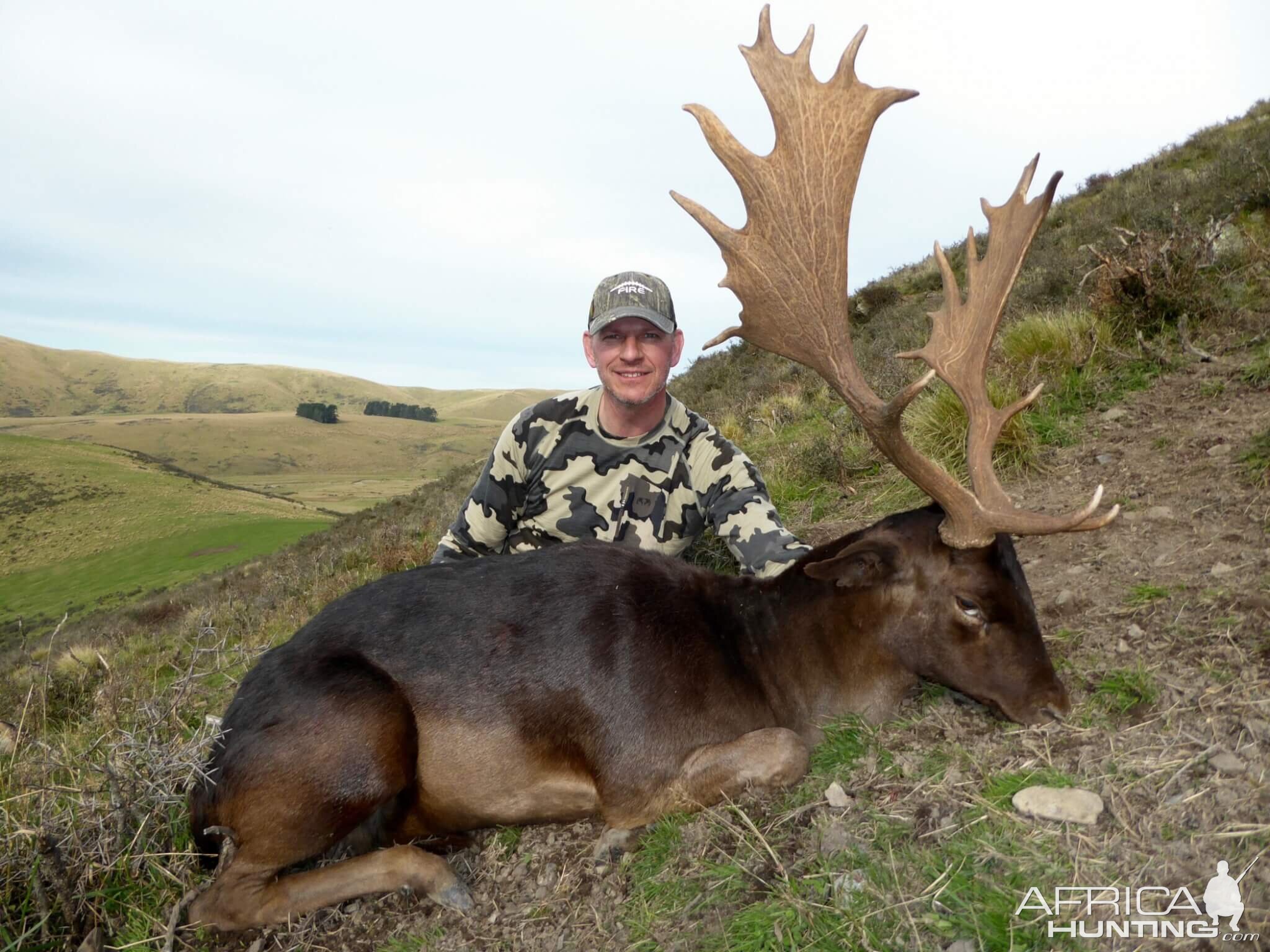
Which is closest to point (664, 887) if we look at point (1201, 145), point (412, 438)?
point (1201, 145)

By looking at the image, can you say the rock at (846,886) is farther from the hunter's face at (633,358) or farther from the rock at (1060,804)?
the hunter's face at (633,358)

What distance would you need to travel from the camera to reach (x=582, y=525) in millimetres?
5129

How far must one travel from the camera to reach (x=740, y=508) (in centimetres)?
469

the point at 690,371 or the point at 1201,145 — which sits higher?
the point at 1201,145

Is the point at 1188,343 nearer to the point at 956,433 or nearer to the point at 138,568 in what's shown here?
the point at 956,433

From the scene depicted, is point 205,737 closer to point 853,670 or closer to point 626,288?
point 853,670

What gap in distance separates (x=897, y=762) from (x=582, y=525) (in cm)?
277

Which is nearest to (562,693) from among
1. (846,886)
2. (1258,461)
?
(846,886)

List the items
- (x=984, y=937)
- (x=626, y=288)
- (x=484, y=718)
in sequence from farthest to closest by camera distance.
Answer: (x=626, y=288)
(x=484, y=718)
(x=984, y=937)

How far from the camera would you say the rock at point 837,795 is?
2.81 m

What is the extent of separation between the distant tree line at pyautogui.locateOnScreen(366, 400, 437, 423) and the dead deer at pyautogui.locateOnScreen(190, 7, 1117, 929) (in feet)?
550

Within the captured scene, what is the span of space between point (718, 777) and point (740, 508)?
195 centimetres

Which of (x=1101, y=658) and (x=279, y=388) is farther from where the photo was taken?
(x=279, y=388)

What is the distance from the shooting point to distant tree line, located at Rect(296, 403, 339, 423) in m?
131
